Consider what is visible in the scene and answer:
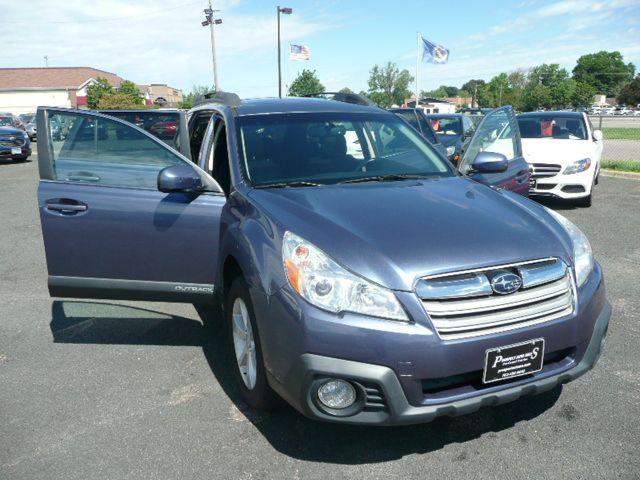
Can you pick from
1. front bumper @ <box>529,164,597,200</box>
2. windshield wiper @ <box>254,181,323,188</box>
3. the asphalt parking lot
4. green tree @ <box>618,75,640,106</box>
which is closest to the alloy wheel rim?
the asphalt parking lot

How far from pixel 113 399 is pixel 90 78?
265 feet

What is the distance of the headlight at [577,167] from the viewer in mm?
9078

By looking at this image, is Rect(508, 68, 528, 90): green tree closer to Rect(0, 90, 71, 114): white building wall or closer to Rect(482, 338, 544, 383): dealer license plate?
Rect(0, 90, 71, 114): white building wall

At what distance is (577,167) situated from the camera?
9.09 metres

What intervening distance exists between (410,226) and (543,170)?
7.36 metres

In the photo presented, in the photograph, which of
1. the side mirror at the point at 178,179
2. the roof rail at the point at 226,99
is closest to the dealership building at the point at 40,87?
the roof rail at the point at 226,99

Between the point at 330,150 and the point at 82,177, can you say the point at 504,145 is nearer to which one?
the point at 330,150

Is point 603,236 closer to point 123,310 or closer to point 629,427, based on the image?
point 629,427

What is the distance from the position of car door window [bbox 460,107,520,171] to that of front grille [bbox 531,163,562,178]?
279 centimetres

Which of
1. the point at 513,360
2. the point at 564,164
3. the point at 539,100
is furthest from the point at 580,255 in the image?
the point at 539,100

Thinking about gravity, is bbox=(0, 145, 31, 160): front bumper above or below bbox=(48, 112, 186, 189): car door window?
below

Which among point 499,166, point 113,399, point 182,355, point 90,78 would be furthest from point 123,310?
point 90,78

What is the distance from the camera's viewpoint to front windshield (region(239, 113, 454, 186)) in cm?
354

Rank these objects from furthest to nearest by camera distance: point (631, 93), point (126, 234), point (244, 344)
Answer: point (631, 93) → point (126, 234) → point (244, 344)
